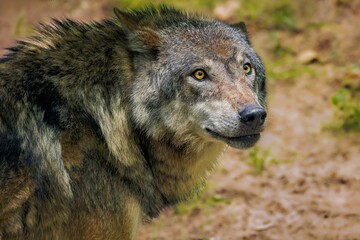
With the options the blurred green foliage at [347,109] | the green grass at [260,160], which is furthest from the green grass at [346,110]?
the green grass at [260,160]

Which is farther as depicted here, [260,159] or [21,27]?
[21,27]

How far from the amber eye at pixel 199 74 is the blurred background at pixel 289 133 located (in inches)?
82.3

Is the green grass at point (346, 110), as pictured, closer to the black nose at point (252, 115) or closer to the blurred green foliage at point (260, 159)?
the blurred green foliage at point (260, 159)

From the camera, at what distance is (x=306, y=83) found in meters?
9.12

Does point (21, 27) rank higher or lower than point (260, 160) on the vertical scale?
higher

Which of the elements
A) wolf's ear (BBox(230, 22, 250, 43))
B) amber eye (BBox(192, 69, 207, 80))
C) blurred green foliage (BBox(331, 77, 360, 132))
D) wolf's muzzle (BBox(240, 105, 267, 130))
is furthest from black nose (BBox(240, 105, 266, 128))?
blurred green foliage (BBox(331, 77, 360, 132))

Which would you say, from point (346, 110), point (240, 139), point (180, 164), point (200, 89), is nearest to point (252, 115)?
point (240, 139)

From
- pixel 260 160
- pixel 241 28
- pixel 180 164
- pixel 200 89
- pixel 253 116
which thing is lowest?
pixel 260 160

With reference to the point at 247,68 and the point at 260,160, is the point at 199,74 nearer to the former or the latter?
the point at 247,68

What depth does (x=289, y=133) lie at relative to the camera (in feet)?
27.7

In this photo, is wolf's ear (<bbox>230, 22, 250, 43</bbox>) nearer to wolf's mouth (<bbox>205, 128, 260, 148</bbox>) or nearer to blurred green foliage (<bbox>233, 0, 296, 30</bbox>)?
wolf's mouth (<bbox>205, 128, 260, 148</bbox>)

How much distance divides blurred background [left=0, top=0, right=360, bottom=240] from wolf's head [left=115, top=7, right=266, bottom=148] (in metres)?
1.91

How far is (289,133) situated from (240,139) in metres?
3.32

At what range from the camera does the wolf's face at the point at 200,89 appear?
5176 millimetres
